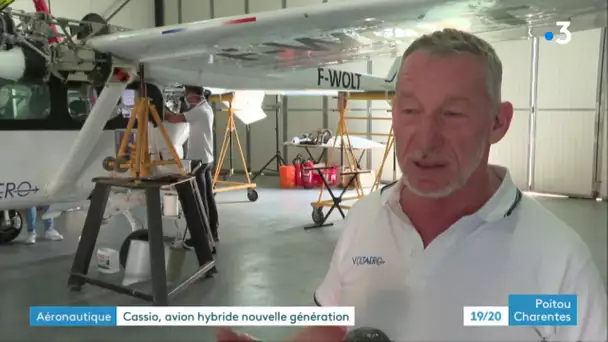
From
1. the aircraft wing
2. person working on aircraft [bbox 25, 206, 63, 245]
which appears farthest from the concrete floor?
the aircraft wing

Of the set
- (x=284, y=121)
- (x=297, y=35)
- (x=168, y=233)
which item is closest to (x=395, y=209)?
(x=297, y=35)

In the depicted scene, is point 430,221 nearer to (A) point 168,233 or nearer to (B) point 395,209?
(B) point 395,209

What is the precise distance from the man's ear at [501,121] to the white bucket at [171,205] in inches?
141

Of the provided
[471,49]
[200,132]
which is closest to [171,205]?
[200,132]

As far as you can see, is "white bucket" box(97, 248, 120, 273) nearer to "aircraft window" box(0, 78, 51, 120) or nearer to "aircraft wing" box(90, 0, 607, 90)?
"aircraft window" box(0, 78, 51, 120)

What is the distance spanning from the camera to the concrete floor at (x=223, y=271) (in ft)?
9.93

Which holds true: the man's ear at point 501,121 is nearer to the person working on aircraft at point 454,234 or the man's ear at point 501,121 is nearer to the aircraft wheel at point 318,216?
the person working on aircraft at point 454,234

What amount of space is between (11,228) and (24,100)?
1.93 m

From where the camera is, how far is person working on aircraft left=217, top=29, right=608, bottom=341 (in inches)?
31.7

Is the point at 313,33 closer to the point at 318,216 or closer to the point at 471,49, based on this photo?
the point at 471,49

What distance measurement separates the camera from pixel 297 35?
3.05 m

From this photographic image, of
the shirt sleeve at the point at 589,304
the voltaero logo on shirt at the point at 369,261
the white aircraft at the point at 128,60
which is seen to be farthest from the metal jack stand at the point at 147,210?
the shirt sleeve at the point at 589,304

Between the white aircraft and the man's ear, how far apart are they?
60.3 inches

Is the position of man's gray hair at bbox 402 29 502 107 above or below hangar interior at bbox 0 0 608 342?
above
